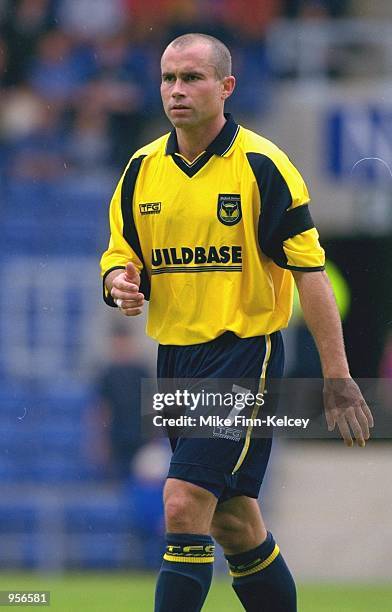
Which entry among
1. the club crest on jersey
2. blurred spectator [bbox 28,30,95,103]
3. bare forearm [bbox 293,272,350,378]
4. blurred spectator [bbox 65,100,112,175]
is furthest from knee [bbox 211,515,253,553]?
blurred spectator [bbox 28,30,95,103]

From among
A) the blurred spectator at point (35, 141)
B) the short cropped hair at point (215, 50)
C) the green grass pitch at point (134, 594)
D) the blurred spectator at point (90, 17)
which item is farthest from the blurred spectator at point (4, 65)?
the short cropped hair at point (215, 50)

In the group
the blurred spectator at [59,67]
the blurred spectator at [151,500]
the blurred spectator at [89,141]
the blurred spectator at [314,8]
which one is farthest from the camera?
the blurred spectator at [314,8]

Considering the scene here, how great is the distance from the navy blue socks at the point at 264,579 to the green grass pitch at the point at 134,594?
5.89 feet

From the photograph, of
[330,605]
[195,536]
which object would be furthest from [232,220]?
[330,605]

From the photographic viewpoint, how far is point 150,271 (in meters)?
5.34

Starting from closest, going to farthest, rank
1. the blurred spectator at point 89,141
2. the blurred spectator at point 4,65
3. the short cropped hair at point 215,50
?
the short cropped hair at point 215,50, the blurred spectator at point 89,141, the blurred spectator at point 4,65

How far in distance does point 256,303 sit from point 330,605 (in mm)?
3336

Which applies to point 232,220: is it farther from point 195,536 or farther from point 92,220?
point 92,220

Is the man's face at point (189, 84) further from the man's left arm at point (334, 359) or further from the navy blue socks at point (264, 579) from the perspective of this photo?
the navy blue socks at point (264, 579)

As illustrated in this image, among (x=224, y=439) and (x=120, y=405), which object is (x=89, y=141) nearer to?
(x=120, y=405)

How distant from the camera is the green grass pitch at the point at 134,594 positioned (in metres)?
7.87

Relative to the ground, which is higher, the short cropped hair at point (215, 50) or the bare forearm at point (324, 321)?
the short cropped hair at point (215, 50)

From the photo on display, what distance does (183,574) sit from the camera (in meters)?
4.93

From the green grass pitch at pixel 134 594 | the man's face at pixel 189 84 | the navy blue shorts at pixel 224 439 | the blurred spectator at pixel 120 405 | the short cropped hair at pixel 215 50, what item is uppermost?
the short cropped hair at pixel 215 50
